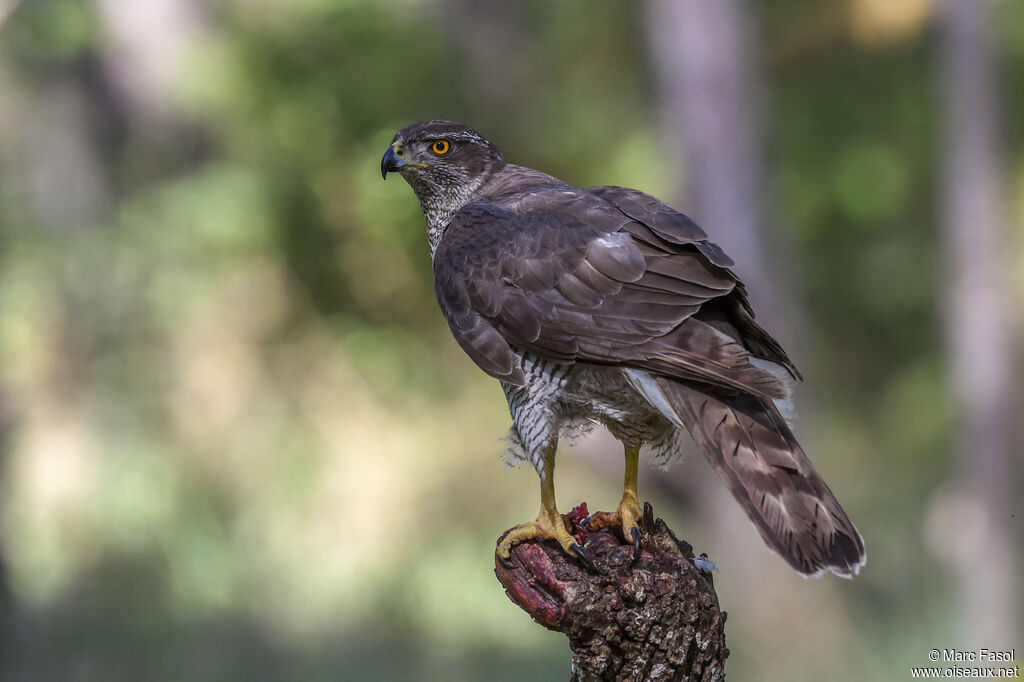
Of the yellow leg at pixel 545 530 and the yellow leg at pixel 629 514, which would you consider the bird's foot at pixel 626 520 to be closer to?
the yellow leg at pixel 629 514

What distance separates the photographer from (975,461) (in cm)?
846

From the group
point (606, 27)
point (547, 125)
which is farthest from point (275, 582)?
point (606, 27)

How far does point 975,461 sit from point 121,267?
8079mm

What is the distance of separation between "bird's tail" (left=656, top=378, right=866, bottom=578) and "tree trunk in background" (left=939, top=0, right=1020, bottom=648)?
6258 mm

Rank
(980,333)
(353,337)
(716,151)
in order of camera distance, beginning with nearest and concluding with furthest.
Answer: (980,333) → (716,151) → (353,337)

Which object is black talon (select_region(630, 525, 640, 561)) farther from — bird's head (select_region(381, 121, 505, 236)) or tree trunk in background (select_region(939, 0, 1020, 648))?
tree trunk in background (select_region(939, 0, 1020, 648))

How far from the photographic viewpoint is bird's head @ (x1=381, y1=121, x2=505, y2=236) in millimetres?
3859

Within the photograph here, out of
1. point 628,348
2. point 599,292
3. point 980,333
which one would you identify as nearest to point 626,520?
point 628,348

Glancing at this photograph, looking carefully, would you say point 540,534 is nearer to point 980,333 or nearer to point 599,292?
point 599,292

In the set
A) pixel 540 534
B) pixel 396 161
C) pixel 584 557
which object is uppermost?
pixel 396 161

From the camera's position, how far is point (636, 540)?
9.48ft

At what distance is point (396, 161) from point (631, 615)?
1971 millimetres

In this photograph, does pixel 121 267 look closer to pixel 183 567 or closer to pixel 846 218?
pixel 183 567

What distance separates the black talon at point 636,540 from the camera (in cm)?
282
